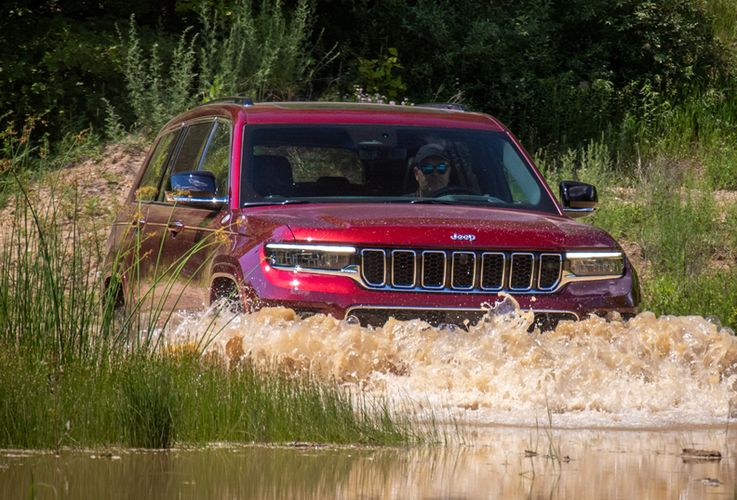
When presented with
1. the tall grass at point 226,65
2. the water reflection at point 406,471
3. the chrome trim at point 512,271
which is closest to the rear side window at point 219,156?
the chrome trim at point 512,271

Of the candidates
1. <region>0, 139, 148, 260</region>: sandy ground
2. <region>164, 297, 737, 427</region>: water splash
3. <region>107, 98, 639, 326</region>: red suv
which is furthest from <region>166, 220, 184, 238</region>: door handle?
<region>0, 139, 148, 260</region>: sandy ground

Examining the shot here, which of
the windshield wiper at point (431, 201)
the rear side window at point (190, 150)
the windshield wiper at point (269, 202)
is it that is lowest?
the rear side window at point (190, 150)

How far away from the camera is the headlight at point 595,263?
9367mm

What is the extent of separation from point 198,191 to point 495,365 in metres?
2.19

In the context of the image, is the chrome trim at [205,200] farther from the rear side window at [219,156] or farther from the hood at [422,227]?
the hood at [422,227]

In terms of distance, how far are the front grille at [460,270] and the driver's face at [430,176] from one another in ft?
4.41

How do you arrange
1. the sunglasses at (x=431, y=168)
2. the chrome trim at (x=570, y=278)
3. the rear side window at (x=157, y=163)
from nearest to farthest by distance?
the chrome trim at (x=570, y=278) → the sunglasses at (x=431, y=168) → the rear side window at (x=157, y=163)

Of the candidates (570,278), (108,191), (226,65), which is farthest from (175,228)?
(226,65)

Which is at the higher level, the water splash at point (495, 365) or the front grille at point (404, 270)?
the front grille at point (404, 270)

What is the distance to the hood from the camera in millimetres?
9008

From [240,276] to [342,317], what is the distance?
623mm

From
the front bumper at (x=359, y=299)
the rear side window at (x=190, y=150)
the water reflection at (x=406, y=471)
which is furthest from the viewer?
the rear side window at (x=190, y=150)

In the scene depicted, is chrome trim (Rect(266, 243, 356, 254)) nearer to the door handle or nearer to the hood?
the hood

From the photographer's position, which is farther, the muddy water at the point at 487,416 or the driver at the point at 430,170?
the driver at the point at 430,170
